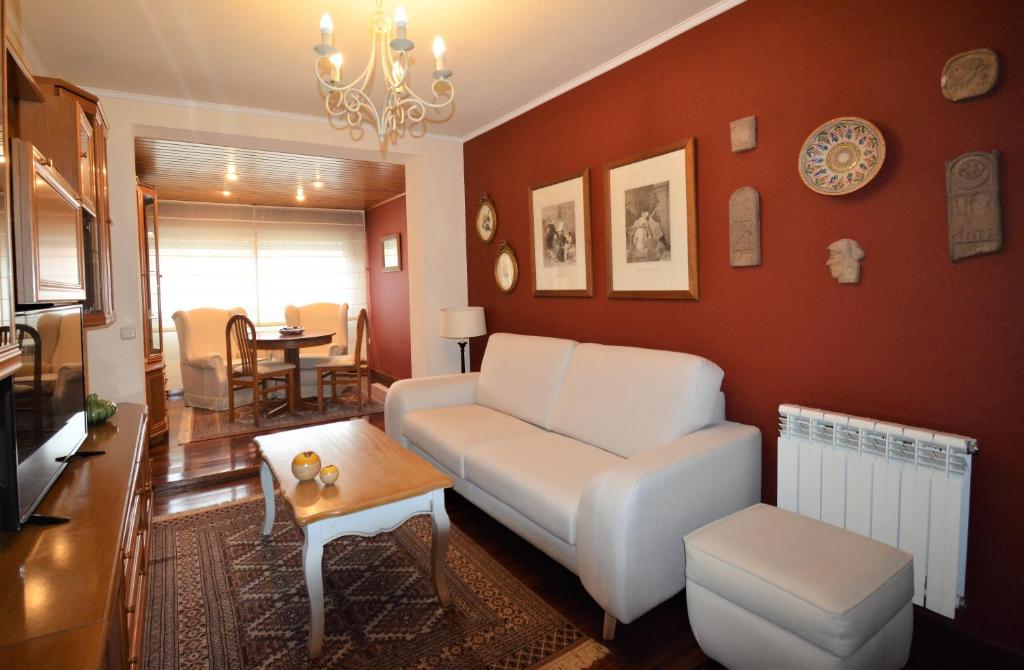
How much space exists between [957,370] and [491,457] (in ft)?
6.05

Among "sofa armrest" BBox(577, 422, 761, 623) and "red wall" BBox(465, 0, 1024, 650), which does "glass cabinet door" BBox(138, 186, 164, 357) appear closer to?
"red wall" BBox(465, 0, 1024, 650)

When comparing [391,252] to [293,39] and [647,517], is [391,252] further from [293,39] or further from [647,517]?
[647,517]

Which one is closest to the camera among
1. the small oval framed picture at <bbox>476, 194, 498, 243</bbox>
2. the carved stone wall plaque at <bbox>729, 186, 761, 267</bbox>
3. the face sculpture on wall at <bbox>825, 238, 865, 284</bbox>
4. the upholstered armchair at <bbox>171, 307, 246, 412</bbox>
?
the face sculpture on wall at <bbox>825, 238, 865, 284</bbox>

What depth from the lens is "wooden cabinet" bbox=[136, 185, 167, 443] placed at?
416 centimetres

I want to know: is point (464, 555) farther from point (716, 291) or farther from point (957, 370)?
point (957, 370)

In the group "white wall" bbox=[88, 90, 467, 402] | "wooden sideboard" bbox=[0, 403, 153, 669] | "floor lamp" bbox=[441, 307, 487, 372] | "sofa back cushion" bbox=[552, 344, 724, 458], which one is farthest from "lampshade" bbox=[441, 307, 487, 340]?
"wooden sideboard" bbox=[0, 403, 153, 669]

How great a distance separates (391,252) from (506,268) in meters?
3.42

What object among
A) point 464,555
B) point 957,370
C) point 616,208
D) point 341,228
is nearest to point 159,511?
point 464,555

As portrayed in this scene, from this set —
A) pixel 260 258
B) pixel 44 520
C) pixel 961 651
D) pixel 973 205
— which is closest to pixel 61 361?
pixel 44 520

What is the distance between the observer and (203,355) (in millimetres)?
6215

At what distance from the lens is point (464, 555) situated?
8.57 ft

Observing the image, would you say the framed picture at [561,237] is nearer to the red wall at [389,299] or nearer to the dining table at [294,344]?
the dining table at [294,344]

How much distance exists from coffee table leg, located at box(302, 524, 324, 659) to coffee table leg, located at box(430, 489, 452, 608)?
45 cm

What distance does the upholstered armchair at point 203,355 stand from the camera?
587 cm
